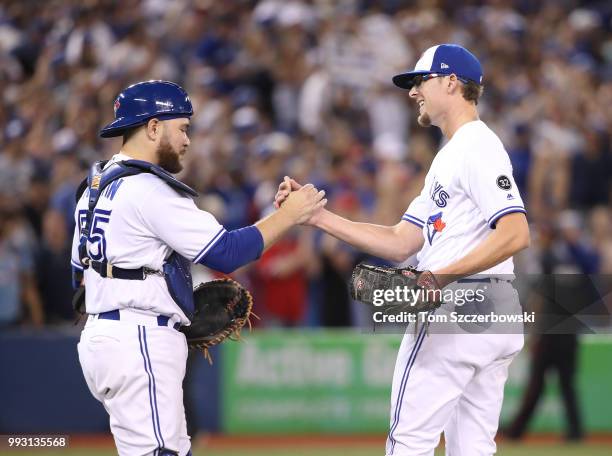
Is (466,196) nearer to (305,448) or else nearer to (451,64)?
(451,64)

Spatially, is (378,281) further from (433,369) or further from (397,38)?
(397,38)

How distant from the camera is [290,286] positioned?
10.7 meters

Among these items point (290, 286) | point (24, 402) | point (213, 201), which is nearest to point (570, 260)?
point (290, 286)

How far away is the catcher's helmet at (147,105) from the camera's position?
481 cm

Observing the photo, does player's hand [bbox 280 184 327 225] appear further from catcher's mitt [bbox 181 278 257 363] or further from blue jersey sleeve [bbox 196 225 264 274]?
catcher's mitt [bbox 181 278 257 363]

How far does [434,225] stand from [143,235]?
1.43m

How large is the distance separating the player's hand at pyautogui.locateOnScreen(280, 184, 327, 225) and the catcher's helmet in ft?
2.18

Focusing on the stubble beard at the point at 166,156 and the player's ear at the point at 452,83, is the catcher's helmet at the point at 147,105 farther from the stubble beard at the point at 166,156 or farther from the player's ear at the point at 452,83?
the player's ear at the point at 452,83

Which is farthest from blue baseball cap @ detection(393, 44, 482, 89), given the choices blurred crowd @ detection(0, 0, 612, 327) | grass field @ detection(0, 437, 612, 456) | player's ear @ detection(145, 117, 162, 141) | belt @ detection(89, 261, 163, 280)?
blurred crowd @ detection(0, 0, 612, 327)

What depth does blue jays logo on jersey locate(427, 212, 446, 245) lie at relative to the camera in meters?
4.98

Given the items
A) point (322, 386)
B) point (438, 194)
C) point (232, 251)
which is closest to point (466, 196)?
point (438, 194)

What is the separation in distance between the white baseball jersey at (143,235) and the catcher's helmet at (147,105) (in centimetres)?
29

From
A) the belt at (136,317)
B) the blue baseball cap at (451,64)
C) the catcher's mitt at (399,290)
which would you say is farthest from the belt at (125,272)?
the blue baseball cap at (451,64)

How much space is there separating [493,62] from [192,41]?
4198 mm
